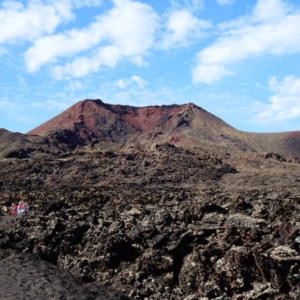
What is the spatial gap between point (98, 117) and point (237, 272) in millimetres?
88891

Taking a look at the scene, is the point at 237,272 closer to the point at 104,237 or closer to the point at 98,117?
the point at 104,237

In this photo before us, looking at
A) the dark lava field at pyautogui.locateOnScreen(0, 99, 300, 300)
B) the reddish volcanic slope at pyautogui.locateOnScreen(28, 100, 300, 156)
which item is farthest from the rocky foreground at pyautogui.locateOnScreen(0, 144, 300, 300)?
the reddish volcanic slope at pyautogui.locateOnScreen(28, 100, 300, 156)

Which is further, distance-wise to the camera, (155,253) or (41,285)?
(155,253)

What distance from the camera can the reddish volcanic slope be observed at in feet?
275

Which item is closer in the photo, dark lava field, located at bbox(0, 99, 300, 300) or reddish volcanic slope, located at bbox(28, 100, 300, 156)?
dark lava field, located at bbox(0, 99, 300, 300)

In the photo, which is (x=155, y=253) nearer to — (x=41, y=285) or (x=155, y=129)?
(x=41, y=285)

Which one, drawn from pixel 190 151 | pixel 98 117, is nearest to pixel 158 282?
pixel 190 151

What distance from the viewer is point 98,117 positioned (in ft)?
318

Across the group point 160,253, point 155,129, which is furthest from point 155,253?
point 155,129

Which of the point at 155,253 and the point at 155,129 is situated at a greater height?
the point at 155,129

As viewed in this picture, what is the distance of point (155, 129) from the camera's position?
9244cm

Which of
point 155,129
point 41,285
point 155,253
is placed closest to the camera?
point 41,285

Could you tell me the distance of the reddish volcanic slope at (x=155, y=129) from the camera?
8369 centimetres

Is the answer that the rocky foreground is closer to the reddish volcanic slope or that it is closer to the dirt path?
the dirt path
